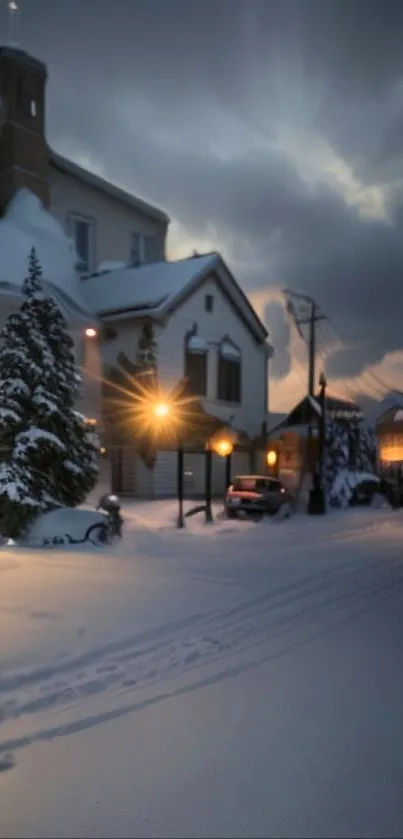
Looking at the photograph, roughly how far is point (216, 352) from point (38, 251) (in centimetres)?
880

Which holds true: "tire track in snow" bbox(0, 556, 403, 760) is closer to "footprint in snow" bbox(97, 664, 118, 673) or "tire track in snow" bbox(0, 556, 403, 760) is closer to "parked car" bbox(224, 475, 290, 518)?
"footprint in snow" bbox(97, 664, 118, 673)

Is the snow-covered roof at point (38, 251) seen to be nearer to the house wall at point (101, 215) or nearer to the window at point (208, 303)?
the house wall at point (101, 215)

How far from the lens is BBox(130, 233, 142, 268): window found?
3594cm

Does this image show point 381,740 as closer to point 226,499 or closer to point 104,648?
point 104,648

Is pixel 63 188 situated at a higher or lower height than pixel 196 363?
higher

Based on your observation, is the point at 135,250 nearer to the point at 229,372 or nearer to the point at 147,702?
the point at 229,372

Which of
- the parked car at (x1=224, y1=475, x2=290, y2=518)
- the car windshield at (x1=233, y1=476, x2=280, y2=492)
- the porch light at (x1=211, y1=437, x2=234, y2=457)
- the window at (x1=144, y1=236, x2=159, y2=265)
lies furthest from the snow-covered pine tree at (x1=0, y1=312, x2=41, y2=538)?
the window at (x1=144, y1=236, x2=159, y2=265)

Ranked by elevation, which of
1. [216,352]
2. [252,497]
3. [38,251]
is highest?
[38,251]

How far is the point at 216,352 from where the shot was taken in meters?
32.1

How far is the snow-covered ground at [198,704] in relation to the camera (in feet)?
12.6

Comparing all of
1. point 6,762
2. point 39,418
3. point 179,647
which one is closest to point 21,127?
point 39,418

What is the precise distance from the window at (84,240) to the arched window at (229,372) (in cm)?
719

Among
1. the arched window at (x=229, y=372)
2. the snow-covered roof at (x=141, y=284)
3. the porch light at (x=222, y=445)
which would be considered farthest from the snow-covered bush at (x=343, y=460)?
the snow-covered roof at (x=141, y=284)

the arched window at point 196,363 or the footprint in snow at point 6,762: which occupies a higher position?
the arched window at point 196,363
